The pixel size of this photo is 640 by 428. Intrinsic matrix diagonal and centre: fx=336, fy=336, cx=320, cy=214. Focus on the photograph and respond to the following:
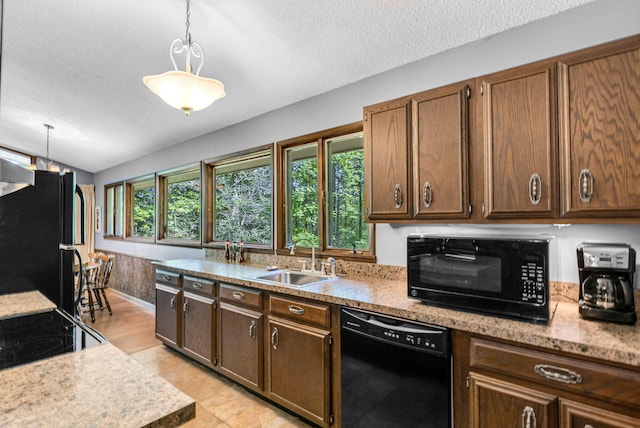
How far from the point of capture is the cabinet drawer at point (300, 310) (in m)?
2.04

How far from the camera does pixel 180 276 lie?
3221mm

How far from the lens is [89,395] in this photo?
0.86 meters

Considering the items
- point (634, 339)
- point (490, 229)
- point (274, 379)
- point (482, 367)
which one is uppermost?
point (490, 229)

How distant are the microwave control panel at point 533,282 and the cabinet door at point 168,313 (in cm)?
287

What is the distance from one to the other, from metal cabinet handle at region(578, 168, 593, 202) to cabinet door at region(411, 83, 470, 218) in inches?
19.3

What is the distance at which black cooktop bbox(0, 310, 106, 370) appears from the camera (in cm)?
112

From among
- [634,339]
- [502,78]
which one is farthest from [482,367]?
[502,78]

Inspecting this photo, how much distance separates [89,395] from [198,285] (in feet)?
7.19

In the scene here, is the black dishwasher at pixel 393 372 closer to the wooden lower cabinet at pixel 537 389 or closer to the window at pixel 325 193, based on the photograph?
the wooden lower cabinet at pixel 537 389

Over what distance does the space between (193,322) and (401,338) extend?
6.98 feet

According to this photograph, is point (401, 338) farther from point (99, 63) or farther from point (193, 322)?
point (99, 63)

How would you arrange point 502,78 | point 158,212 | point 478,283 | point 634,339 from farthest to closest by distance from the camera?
point 158,212 → point 502,78 → point 478,283 → point 634,339

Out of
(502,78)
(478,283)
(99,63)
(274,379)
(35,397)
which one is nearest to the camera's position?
(35,397)

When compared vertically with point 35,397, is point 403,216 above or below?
above
